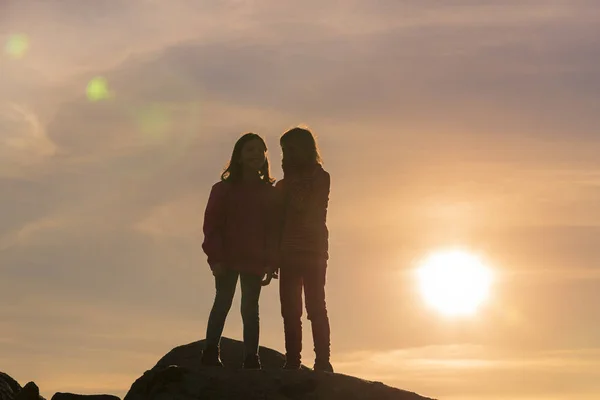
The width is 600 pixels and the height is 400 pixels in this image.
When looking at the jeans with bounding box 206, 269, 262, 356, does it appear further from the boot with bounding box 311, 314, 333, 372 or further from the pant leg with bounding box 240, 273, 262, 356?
the boot with bounding box 311, 314, 333, 372

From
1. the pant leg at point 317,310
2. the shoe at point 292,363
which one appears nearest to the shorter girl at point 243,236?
the shoe at point 292,363

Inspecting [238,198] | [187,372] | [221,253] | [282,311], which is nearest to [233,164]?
[238,198]

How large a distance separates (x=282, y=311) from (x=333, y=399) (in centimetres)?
277

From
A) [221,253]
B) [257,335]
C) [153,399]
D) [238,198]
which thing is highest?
[238,198]

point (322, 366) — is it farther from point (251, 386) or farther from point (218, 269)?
point (251, 386)

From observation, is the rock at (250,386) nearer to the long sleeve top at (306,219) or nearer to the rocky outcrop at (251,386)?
the rocky outcrop at (251,386)

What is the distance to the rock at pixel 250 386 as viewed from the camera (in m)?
11.2

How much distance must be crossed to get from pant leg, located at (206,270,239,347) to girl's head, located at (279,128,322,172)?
2.12 metres

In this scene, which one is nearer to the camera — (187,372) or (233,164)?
(187,372)

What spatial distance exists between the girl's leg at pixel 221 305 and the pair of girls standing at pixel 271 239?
0.02m

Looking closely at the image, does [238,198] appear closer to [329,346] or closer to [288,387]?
[329,346]

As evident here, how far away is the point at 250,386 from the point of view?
11.4m

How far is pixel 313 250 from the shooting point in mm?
13891

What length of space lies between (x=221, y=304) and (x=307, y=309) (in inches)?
56.0
